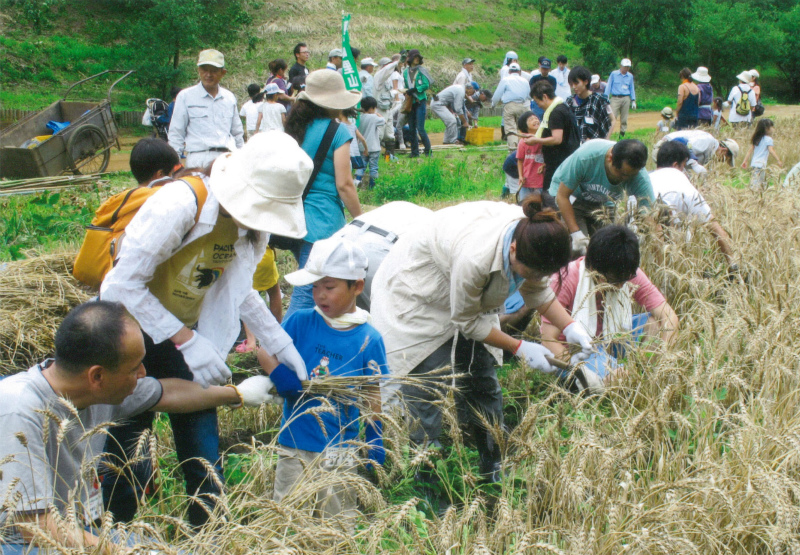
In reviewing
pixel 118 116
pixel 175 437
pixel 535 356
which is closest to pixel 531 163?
pixel 535 356

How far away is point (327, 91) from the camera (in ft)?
13.0

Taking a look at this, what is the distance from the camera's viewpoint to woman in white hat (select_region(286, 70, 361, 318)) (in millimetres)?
3916

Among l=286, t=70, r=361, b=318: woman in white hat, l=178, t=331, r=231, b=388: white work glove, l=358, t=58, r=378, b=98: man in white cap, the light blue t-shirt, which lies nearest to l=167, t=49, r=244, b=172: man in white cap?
l=286, t=70, r=361, b=318: woman in white hat

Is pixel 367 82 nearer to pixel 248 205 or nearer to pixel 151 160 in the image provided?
pixel 151 160

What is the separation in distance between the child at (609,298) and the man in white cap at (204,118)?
3.40m

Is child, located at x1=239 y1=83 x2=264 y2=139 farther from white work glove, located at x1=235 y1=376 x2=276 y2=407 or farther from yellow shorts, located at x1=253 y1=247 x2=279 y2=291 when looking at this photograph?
white work glove, located at x1=235 y1=376 x2=276 y2=407

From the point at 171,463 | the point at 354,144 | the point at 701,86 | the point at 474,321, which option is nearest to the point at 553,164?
the point at 354,144

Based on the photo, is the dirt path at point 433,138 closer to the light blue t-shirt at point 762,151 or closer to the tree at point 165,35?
the tree at point 165,35

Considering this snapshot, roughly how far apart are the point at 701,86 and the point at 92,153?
1128cm

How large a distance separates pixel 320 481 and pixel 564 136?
4.68 metres

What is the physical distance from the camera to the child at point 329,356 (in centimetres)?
251

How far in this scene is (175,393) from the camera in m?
2.33

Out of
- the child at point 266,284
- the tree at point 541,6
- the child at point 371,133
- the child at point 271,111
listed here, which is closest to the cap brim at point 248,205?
the child at point 266,284

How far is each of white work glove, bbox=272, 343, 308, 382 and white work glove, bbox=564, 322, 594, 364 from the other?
141 cm
